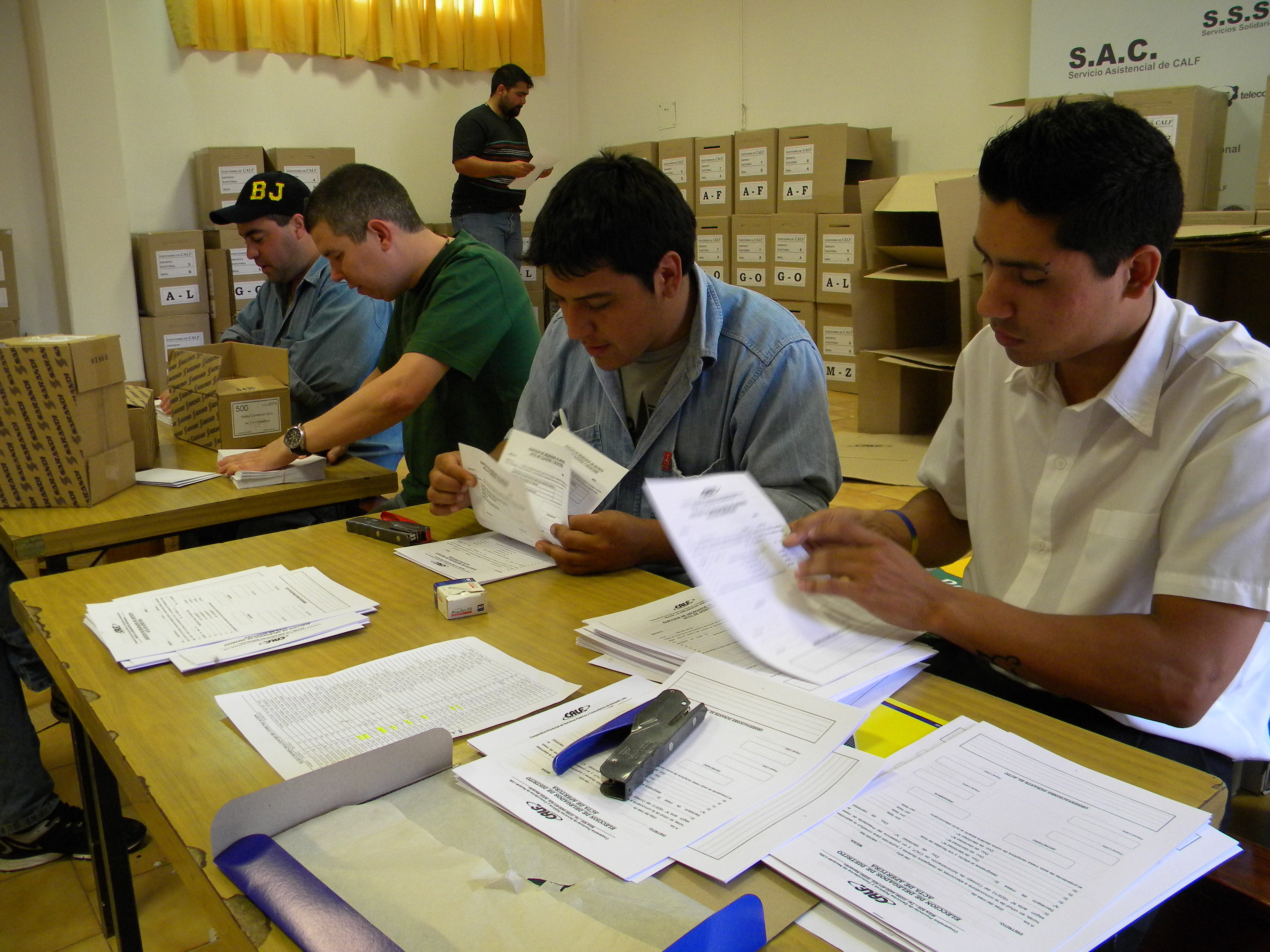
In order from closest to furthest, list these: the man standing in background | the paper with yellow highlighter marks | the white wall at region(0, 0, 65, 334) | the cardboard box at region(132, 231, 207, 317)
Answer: the paper with yellow highlighter marks < the white wall at region(0, 0, 65, 334) < the cardboard box at region(132, 231, 207, 317) < the man standing in background

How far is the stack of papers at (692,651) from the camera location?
969 mm

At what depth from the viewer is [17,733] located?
175cm

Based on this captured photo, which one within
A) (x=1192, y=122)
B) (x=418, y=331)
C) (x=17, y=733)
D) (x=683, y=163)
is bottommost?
(x=17, y=733)

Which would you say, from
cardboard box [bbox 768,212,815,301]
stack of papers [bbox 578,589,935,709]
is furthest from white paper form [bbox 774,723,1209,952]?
cardboard box [bbox 768,212,815,301]

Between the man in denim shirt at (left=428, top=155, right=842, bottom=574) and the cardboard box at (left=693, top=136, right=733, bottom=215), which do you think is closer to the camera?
the man in denim shirt at (left=428, top=155, right=842, bottom=574)

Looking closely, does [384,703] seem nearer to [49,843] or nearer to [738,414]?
[738,414]

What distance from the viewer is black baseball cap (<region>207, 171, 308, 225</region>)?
103 inches

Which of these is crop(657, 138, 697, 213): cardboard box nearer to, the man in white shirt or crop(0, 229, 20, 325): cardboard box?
crop(0, 229, 20, 325): cardboard box

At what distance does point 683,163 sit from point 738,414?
16.2 ft

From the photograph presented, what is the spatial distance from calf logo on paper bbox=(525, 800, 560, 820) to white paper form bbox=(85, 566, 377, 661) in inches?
19.9

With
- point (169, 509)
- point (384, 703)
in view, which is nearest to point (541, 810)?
point (384, 703)

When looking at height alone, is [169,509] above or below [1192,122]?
below

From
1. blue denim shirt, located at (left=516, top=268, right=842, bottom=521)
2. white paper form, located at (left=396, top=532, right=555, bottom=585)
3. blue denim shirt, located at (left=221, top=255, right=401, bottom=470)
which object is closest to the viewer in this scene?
white paper form, located at (left=396, top=532, right=555, bottom=585)

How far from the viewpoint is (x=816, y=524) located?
1092 millimetres
